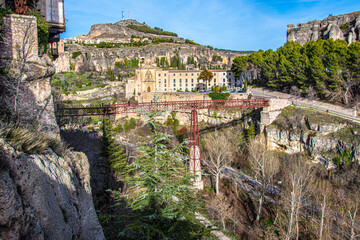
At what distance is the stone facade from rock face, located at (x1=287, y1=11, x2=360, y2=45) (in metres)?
47.9

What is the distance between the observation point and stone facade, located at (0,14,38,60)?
706 centimetres

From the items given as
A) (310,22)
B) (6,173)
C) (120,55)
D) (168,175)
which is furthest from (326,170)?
(120,55)

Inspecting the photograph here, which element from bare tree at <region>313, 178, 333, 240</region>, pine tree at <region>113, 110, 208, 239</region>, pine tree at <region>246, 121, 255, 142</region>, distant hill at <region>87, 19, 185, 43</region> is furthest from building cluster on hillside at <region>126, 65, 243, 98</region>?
distant hill at <region>87, 19, 185, 43</region>

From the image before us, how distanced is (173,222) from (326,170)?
19397 millimetres

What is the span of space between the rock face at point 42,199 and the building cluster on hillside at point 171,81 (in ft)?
132

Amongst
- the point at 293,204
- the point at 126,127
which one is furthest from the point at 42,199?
the point at 126,127

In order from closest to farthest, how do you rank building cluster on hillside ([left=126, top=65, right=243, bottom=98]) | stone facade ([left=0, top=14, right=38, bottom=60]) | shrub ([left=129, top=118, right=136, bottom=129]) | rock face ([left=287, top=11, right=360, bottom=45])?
1. stone facade ([left=0, top=14, right=38, bottom=60])
2. shrub ([left=129, top=118, right=136, bottom=129])
3. rock face ([left=287, top=11, right=360, bottom=45])
4. building cluster on hillside ([left=126, top=65, right=243, bottom=98])

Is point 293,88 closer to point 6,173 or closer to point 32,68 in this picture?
point 32,68

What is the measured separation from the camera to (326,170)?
19078 millimetres

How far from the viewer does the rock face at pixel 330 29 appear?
40.4 metres

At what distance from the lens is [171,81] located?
4734 cm

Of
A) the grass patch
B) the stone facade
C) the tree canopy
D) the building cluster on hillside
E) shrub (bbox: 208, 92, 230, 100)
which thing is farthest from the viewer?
the building cluster on hillside

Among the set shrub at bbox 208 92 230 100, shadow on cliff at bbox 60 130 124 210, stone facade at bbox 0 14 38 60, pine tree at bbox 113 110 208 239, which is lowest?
shadow on cliff at bbox 60 130 124 210

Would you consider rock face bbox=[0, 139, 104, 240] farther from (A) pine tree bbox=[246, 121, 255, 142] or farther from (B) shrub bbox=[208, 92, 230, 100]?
(B) shrub bbox=[208, 92, 230, 100]
